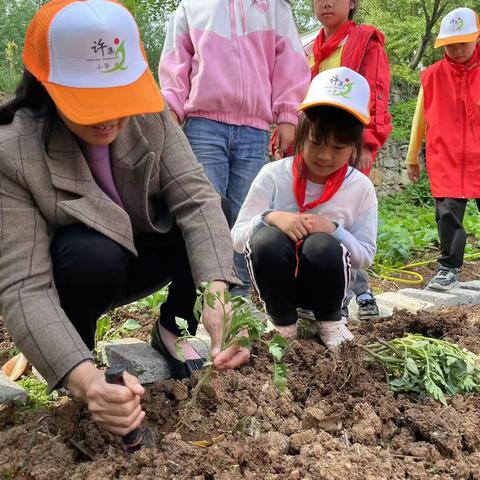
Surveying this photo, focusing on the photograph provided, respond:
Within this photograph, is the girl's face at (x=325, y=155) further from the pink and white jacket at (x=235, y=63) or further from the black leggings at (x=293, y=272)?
the pink and white jacket at (x=235, y=63)

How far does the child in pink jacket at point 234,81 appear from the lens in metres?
3.22

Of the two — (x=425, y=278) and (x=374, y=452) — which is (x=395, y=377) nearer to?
(x=374, y=452)

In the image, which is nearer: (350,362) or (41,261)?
(41,261)

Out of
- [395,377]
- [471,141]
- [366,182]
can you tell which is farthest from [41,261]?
[471,141]

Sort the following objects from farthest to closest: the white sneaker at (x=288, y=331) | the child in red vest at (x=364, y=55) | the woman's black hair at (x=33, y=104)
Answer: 1. the child in red vest at (x=364, y=55)
2. the white sneaker at (x=288, y=331)
3. the woman's black hair at (x=33, y=104)

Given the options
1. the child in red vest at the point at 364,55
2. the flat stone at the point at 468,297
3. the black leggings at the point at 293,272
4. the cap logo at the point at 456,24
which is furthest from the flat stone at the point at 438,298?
the cap logo at the point at 456,24

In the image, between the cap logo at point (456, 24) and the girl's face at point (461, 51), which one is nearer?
the cap logo at point (456, 24)

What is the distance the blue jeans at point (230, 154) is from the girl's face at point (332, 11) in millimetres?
794

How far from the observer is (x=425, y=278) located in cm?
511

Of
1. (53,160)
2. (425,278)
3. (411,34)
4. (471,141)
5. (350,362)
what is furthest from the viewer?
(411,34)

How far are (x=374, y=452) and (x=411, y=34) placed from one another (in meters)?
16.9

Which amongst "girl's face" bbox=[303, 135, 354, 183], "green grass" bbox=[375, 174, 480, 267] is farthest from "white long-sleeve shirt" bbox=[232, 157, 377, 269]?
"green grass" bbox=[375, 174, 480, 267]

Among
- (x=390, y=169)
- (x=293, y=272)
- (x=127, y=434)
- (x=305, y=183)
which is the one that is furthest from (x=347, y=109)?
(x=390, y=169)

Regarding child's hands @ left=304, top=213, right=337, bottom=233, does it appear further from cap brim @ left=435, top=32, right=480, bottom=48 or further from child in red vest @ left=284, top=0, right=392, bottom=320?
cap brim @ left=435, top=32, right=480, bottom=48
